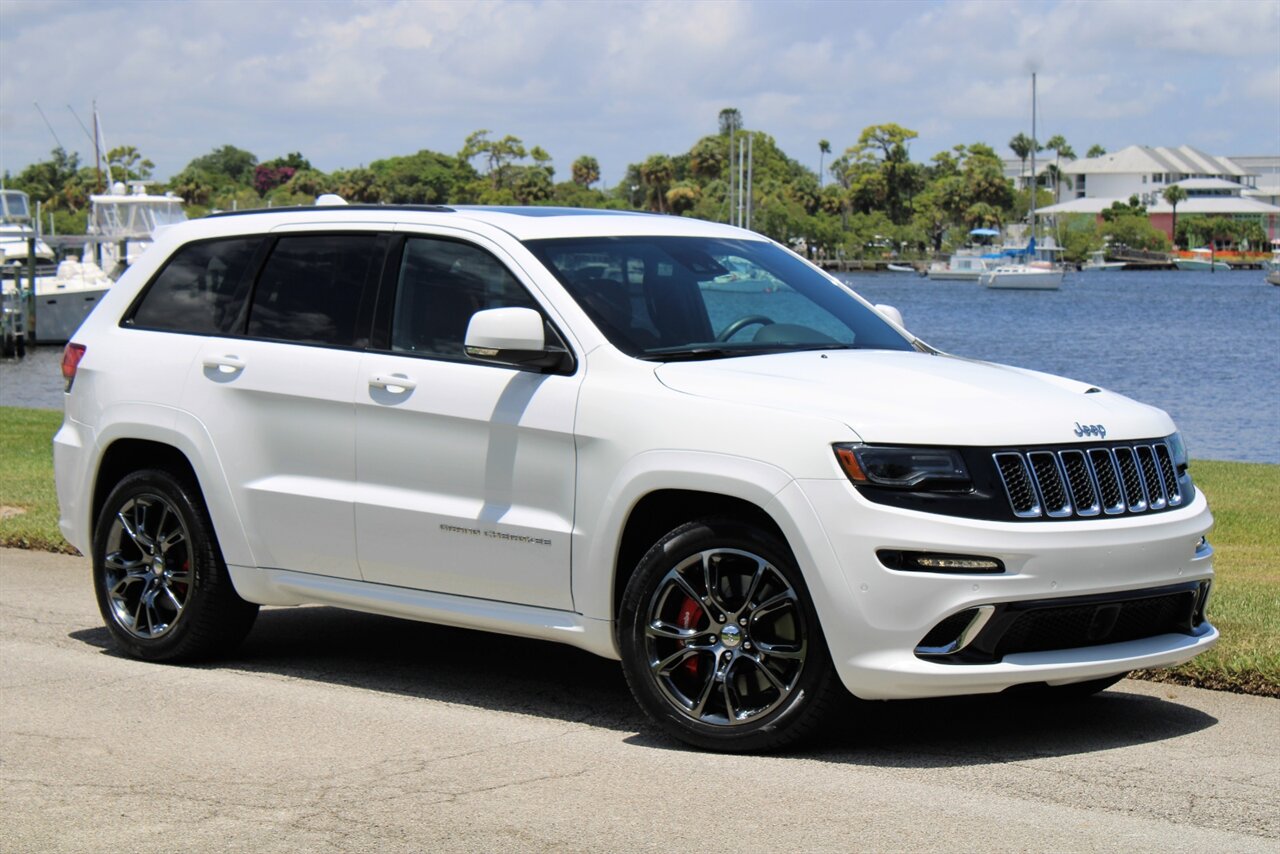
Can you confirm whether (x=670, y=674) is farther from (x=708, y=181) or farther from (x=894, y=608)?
(x=708, y=181)

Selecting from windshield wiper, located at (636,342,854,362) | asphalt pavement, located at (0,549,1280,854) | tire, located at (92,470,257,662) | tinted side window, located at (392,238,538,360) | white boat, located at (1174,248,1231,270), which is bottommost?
white boat, located at (1174,248,1231,270)

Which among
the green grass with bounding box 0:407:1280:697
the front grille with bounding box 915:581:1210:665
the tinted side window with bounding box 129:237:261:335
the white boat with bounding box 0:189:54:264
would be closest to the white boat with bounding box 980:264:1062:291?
the white boat with bounding box 0:189:54:264

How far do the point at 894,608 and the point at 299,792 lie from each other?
197 centimetres

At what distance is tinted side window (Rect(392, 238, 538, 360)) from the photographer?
702 cm

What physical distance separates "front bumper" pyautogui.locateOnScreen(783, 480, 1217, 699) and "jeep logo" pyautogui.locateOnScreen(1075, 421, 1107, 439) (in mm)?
319

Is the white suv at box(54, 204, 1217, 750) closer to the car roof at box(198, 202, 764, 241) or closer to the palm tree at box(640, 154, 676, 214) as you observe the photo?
the car roof at box(198, 202, 764, 241)

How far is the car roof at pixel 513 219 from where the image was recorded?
716cm

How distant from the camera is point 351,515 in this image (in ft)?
23.4

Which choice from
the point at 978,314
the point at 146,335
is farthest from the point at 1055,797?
the point at 978,314

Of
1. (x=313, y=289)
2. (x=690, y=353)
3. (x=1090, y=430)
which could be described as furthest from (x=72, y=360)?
(x=1090, y=430)

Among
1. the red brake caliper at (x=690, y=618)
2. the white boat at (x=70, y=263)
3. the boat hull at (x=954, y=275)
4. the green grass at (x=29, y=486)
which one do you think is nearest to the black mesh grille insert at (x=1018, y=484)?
the red brake caliper at (x=690, y=618)

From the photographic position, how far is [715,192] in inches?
6663

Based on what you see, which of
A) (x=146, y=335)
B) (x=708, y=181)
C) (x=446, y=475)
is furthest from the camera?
(x=708, y=181)

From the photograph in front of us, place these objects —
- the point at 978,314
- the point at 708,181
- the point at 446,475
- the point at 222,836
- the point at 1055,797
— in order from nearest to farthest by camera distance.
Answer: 1. the point at 222,836
2. the point at 1055,797
3. the point at 446,475
4. the point at 978,314
5. the point at 708,181
